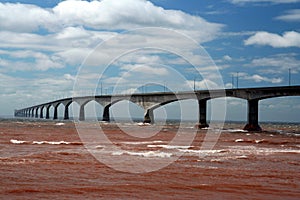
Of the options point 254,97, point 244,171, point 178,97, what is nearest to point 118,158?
point 244,171

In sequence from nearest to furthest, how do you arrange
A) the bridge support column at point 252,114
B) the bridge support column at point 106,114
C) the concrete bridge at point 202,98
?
the concrete bridge at point 202,98 < the bridge support column at point 252,114 < the bridge support column at point 106,114

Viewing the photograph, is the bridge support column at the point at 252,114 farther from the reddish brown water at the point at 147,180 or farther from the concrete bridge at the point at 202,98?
the reddish brown water at the point at 147,180

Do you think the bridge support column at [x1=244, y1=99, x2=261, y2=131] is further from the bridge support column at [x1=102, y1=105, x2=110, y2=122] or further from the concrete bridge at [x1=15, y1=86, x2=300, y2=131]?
the bridge support column at [x1=102, y1=105, x2=110, y2=122]

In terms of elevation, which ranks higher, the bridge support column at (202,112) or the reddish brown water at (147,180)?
the bridge support column at (202,112)

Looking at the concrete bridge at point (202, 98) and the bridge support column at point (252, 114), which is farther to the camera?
the bridge support column at point (252, 114)

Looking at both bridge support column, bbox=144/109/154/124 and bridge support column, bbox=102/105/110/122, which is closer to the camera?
bridge support column, bbox=144/109/154/124

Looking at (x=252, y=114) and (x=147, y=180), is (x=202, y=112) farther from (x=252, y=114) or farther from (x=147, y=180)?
(x=147, y=180)

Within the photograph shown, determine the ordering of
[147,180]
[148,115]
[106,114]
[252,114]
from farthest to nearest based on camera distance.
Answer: [106,114] < [148,115] < [252,114] < [147,180]

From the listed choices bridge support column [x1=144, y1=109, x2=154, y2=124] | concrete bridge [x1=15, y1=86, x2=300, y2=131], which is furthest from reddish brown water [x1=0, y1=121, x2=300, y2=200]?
bridge support column [x1=144, y1=109, x2=154, y2=124]

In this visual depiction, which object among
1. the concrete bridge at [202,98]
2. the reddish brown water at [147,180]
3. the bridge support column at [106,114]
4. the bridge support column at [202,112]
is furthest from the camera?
the bridge support column at [106,114]

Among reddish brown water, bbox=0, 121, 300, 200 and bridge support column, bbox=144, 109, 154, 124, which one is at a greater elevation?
bridge support column, bbox=144, 109, 154, 124

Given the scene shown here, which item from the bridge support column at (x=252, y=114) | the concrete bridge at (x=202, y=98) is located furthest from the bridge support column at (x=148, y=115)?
the bridge support column at (x=252, y=114)

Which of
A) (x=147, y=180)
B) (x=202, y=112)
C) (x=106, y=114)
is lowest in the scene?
(x=147, y=180)

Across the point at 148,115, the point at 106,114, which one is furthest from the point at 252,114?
the point at 106,114
